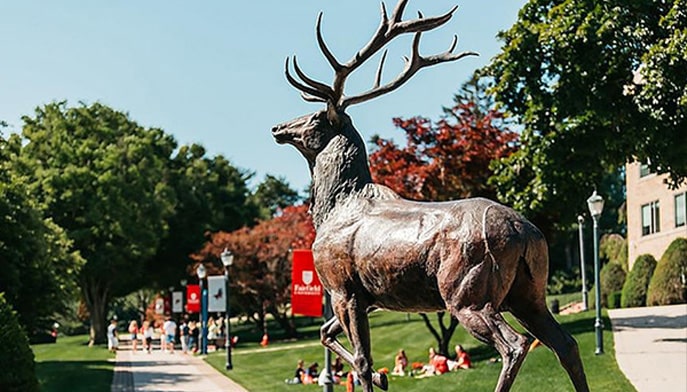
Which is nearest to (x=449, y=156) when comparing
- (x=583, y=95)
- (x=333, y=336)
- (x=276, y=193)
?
(x=583, y=95)

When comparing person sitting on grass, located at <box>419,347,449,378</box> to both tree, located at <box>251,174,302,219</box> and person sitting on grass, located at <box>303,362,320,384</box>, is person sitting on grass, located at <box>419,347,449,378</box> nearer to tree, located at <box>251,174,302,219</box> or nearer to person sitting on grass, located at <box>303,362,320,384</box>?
person sitting on grass, located at <box>303,362,320,384</box>

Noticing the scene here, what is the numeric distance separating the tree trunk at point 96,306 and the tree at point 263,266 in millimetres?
6457

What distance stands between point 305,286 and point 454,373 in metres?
6.50

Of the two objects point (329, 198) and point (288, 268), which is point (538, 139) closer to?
point (329, 198)

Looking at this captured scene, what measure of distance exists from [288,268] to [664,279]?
718 inches

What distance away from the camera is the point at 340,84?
23.8 feet

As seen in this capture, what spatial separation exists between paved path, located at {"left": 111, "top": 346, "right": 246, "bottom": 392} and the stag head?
13052mm

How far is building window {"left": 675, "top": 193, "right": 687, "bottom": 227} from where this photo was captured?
34469 millimetres

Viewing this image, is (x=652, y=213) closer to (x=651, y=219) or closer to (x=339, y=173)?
(x=651, y=219)

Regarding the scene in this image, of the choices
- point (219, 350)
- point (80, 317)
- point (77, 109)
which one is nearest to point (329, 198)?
point (219, 350)

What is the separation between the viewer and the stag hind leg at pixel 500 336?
5.79m

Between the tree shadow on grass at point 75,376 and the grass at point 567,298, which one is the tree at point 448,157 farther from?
the grass at point 567,298

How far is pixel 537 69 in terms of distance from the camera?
18797mm

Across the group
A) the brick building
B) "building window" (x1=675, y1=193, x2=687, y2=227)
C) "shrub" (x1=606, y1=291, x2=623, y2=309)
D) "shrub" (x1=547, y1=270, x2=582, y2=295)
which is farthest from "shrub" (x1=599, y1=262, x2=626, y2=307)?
"shrub" (x1=547, y1=270, x2=582, y2=295)
